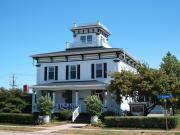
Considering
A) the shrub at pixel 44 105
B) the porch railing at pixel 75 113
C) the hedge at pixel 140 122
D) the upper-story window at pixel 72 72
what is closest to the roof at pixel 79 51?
the upper-story window at pixel 72 72

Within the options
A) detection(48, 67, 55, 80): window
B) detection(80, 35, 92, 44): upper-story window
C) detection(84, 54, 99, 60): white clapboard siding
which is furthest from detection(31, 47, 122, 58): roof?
detection(48, 67, 55, 80): window

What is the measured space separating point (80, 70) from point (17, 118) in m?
9.35

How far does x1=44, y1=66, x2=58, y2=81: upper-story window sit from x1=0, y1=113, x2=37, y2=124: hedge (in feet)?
26.0

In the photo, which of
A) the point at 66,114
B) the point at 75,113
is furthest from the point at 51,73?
the point at 75,113

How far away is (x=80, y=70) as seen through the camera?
135ft

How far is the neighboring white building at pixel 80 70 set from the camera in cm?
3872

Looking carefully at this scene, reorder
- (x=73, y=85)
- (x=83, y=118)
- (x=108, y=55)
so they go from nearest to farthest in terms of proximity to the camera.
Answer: (x=83, y=118) → (x=73, y=85) → (x=108, y=55)

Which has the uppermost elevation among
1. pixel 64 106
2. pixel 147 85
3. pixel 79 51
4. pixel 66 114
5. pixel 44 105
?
pixel 79 51

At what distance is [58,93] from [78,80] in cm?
298

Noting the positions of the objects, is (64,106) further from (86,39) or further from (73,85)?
(86,39)

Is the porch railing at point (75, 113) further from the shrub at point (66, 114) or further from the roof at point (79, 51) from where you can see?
the roof at point (79, 51)

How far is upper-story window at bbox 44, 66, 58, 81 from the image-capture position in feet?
139

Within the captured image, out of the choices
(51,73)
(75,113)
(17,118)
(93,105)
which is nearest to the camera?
(93,105)

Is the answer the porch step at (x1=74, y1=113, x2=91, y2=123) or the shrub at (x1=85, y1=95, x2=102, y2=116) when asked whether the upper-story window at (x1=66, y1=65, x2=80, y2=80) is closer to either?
the porch step at (x1=74, y1=113, x2=91, y2=123)
